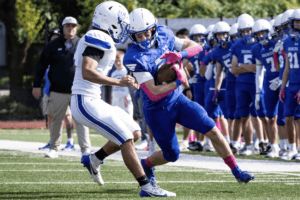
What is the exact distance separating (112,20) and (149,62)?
1.77 ft

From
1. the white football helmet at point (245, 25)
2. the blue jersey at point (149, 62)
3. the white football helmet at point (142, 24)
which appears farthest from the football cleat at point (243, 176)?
the white football helmet at point (245, 25)

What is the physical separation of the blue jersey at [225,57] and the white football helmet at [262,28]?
895mm

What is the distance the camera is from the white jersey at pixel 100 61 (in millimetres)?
A: 5367

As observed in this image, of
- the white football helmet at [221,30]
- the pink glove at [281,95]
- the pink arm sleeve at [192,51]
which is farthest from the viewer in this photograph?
the white football helmet at [221,30]

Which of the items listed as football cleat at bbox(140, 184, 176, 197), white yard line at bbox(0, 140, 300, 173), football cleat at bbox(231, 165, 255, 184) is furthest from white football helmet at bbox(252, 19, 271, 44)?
football cleat at bbox(140, 184, 176, 197)

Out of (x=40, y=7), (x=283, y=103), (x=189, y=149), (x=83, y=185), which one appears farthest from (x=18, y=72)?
(x=83, y=185)

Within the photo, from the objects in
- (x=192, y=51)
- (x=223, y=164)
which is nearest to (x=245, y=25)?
(x=223, y=164)

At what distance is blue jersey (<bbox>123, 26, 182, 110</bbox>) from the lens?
17.8 ft

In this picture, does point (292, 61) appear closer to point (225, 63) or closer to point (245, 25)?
point (245, 25)

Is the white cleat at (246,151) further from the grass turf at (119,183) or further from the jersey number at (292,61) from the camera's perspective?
the grass turf at (119,183)

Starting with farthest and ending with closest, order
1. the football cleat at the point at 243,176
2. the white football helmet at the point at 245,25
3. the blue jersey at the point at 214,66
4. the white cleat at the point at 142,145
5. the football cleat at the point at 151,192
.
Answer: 1. the white cleat at the point at 142,145
2. the blue jersey at the point at 214,66
3. the white football helmet at the point at 245,25
4. the football cleat at the point at 243,176
5. the football cleat at the point at 151,192

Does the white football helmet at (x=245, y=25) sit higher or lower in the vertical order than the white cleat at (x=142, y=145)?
higher

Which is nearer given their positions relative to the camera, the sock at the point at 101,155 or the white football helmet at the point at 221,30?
the sock at the point at 101,155

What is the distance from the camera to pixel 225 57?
405 inches
